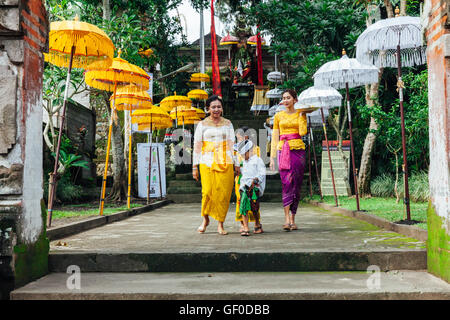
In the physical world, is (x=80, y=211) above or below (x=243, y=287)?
above

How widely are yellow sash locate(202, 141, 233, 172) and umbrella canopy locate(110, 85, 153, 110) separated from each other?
11.2 feet

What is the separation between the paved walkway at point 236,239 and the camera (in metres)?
4.25

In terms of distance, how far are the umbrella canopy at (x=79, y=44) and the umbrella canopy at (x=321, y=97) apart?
164 inches

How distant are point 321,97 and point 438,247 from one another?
5695 millimetres

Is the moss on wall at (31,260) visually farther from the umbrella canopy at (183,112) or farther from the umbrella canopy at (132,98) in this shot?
the umbrella canopy at (183,112)

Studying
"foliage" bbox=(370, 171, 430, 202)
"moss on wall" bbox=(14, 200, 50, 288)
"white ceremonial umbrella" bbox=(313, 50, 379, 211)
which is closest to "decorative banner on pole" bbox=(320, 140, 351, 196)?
"foliage" bbox=(370, 171, 430, 202)

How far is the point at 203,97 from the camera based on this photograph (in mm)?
18875

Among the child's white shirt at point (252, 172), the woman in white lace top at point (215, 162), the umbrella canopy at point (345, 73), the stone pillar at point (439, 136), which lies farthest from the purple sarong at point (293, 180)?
the stone pillar at point (439, 136)

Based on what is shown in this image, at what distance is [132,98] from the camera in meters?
8.79

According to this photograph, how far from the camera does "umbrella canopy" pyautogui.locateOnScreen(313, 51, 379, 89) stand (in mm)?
7043

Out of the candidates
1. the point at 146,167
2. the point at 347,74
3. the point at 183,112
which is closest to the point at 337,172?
the point at 347,74

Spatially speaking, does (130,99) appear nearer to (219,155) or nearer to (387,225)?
(219,155)

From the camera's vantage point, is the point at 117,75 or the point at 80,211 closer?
the point at 117,75
